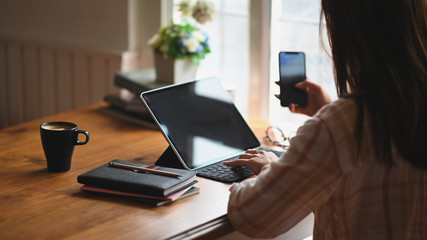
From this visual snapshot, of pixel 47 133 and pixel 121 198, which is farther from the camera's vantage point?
pixel 47 133

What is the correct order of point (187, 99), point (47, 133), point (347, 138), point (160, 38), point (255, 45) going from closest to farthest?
1. point (347, 138)
2. point (47, 133)
3. point (187, 99)
4. point (160, 38)
5. point (255, 45)

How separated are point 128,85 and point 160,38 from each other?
0.65ft

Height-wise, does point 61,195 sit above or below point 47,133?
below

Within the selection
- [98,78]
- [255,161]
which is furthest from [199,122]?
[98,78]

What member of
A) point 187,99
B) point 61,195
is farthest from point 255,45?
point 61,195

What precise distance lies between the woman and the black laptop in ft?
1.05

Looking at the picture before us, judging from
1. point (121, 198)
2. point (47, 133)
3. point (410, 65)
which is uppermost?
point (410, 65)

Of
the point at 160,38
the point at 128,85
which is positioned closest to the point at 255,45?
the point at 160,38

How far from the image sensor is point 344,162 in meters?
0.99

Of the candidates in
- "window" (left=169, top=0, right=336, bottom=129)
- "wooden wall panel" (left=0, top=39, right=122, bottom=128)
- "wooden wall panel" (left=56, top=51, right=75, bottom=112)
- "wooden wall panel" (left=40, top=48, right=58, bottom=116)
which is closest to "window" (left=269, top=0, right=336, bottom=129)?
"window" (left=169, top=0, right=336, bottom=129)

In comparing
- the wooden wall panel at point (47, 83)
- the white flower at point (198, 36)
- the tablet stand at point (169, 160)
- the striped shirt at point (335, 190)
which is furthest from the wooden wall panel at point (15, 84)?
the striped shirt at point (335, 190)

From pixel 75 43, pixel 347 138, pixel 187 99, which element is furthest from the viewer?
→ pixel 75 43

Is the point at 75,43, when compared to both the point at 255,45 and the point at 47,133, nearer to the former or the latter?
the point at 255,45

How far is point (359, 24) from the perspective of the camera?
3.29 ft
